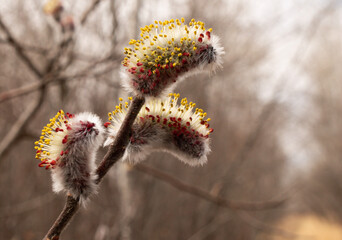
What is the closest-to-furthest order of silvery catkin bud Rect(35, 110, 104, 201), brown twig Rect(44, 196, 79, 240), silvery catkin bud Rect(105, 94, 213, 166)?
brown twig Rect(44, 196, 79, 240)
silvery catkin bud Rect(35, 110, 104, 201)
silvery catkin bud Rect(105, 94, 213, 166)

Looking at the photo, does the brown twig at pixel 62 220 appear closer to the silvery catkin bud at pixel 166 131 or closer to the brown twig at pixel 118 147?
the brown twig at pixel 118 147

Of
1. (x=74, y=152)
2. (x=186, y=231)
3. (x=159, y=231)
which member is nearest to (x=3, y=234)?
(x=159, y=231)

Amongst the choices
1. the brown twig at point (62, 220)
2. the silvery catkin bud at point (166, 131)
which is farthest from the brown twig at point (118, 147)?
the silvery catkin bud at point (166, 131)

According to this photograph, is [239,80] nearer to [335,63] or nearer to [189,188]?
[189,188]

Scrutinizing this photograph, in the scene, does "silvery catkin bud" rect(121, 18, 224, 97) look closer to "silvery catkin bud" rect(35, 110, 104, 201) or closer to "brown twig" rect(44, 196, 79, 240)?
"silvery catkin bud" rect(35, 110, 104, 201)

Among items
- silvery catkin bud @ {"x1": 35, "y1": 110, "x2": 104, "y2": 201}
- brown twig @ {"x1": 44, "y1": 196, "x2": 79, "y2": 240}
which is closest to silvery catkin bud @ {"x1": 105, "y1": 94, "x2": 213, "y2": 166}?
silvery catkin bud @ {"x1": 35, "y1": 110, "x2": 104, "y2": 201}

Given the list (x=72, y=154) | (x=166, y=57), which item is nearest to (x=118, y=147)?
(x=72, y=154)

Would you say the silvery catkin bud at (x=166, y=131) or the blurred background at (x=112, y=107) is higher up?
the blurred background at (x=112, y=107)
